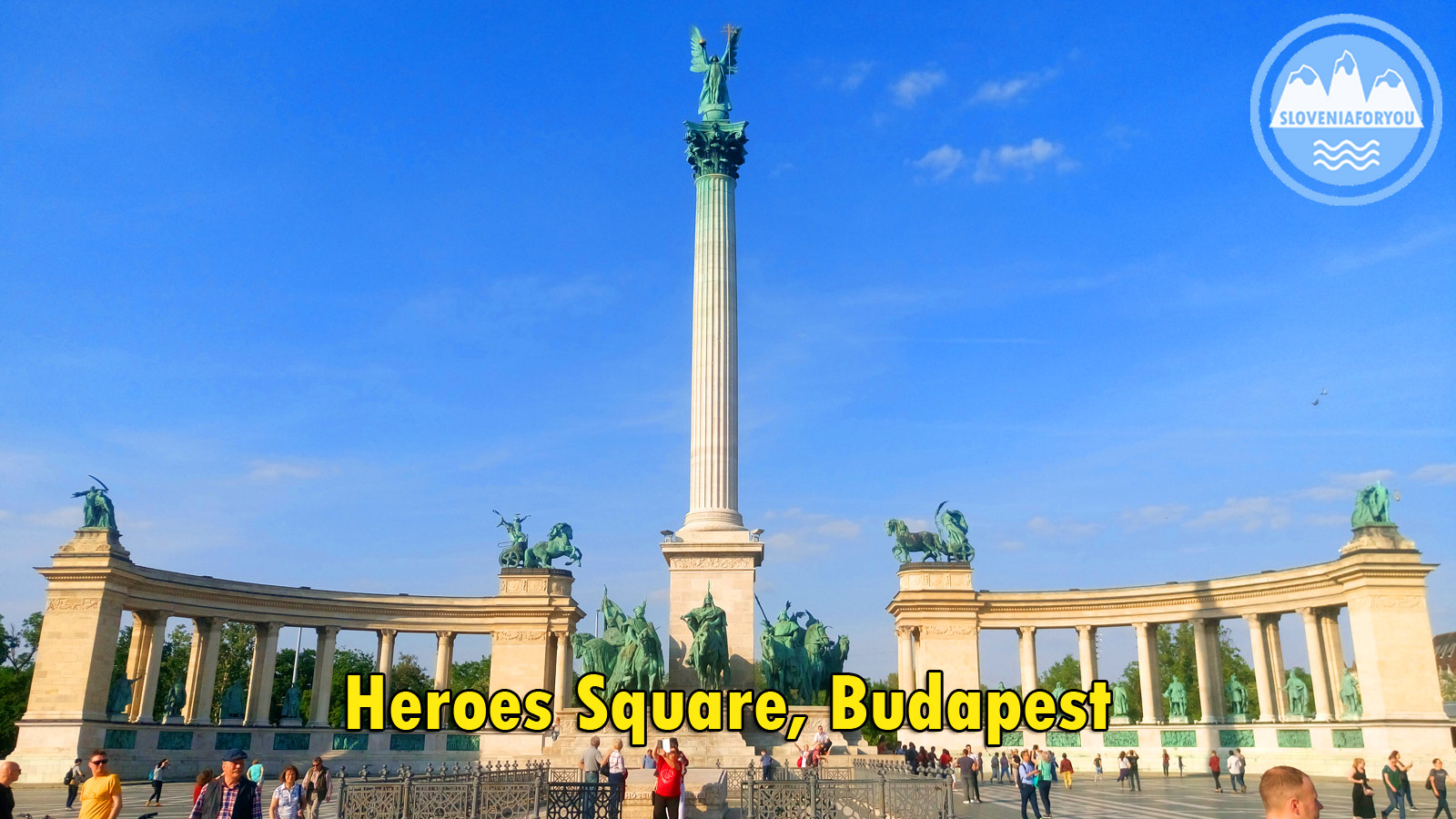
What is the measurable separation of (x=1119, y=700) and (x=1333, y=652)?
39.1ft

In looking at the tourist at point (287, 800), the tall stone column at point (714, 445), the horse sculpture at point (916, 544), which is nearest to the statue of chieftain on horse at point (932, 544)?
the horse sculpture at point (916, 544)

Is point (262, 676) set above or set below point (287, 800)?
above

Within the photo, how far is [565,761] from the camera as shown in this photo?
3325cm

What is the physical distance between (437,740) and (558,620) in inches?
413

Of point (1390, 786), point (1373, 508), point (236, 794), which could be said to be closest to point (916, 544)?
point (1373, 508)

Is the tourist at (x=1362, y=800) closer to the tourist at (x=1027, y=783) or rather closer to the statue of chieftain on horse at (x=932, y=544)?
the tourist at (x=1027, y=783)

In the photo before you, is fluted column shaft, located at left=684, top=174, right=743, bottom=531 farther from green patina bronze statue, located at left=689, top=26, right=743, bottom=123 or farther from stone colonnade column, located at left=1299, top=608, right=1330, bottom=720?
stone colonnade column, located at left=1299, top=608, right=1330, bottom=720

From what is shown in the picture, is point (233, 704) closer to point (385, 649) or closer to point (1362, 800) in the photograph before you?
point (385, 649)

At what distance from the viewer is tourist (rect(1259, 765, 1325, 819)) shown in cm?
529

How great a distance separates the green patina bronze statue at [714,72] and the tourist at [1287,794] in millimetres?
42832

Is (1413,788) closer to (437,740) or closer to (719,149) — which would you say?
(719,149)

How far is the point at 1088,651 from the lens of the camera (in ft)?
205

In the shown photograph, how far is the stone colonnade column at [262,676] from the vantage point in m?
60.0

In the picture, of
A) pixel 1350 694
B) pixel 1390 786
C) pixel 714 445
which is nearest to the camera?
pixel 1390 786
